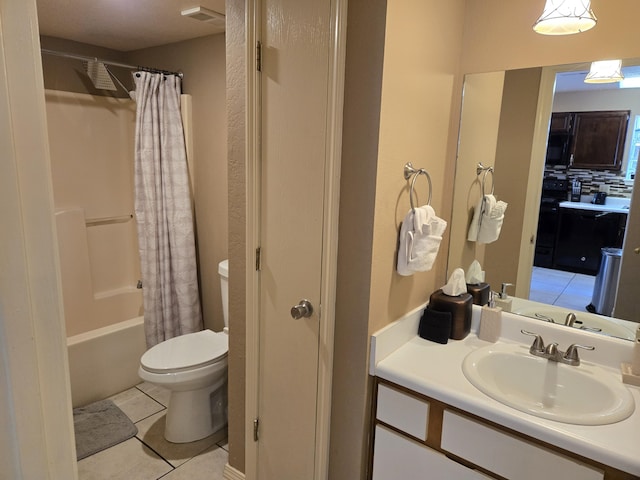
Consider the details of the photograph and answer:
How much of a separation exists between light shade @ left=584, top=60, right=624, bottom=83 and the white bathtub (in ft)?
8.93

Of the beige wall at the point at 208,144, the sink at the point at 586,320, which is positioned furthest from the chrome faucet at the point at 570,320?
the beige wall at the point at 208,144

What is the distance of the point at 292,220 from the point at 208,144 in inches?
57.2

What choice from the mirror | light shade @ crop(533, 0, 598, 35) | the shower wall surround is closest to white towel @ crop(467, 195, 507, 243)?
the mirror

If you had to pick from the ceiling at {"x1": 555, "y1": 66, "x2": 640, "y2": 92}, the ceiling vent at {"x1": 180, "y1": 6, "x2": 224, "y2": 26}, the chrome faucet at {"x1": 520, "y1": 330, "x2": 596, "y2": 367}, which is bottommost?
the chrome faucet at {"x1": 520, "y1": 330, "x2": 596, "y2": 367}

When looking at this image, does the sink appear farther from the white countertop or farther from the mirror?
the white countertop

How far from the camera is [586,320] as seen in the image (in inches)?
63.2

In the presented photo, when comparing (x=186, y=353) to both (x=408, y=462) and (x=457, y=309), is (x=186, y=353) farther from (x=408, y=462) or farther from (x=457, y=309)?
(x=457, y=309)

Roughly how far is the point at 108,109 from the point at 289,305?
241 cm

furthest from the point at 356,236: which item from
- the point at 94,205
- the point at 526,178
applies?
the point at 94,205

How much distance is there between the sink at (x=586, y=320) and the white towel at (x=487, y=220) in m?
0.32

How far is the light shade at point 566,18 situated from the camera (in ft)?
4.39

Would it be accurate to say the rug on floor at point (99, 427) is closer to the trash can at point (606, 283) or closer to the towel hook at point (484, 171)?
the towel hook at point (484, 171)

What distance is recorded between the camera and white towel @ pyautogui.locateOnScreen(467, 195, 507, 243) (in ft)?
5.78

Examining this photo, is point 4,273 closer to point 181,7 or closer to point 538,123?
point 538,123
